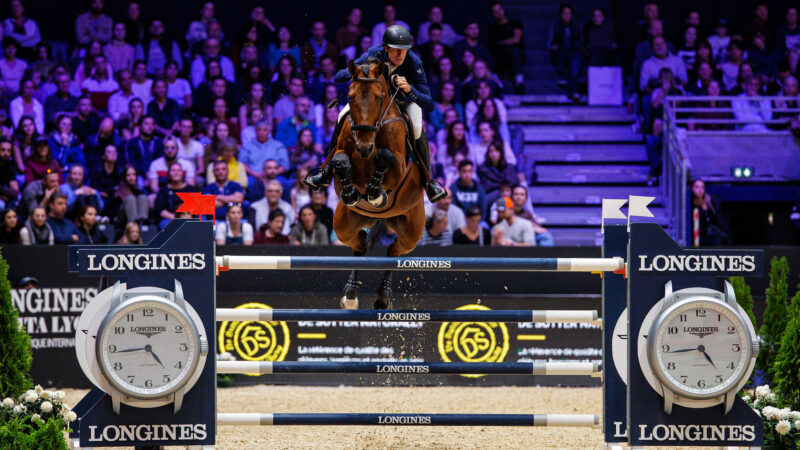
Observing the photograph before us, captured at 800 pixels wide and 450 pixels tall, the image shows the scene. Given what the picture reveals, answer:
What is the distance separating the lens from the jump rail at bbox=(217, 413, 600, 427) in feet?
14.8

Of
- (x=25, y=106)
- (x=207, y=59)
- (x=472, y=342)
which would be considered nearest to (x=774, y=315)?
(x=472, y=342)

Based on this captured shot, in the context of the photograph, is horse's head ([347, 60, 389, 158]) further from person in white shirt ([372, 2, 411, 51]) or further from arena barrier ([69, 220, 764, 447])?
person in white shirt ([372, 2, 411, 51])

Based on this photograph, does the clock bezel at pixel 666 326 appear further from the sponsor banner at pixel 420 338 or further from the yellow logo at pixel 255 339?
the yellow logo at pixel 255 339

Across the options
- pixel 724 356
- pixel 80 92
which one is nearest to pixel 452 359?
pixel 724 356

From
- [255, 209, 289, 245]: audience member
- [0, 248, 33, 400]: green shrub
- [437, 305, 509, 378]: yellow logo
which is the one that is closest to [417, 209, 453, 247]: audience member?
[437, 305, 509, 378]: yellow logo

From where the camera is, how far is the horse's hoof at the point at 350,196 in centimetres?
569

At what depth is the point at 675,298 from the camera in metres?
4.43

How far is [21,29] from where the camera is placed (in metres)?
12.3

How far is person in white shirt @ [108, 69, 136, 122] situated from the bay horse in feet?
19.7

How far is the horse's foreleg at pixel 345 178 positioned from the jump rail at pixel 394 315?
1.07 meters

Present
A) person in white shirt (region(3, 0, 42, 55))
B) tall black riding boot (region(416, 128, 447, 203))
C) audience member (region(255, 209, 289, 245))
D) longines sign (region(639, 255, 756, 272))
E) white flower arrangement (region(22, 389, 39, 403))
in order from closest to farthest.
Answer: longines sign (region(639, 255, 756, 272))
white flower arrangement (region(22, 389, 39, 403))
tall black riding boot (region(416, 128, 447, 203))
audience member (region(255, 209, 289, 245))
person in white shirt (region(3, 0, 42, 55))

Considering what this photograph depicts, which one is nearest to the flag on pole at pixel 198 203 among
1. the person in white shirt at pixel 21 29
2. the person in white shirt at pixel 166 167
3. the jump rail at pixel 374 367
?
the jump rail at pixel 374 367

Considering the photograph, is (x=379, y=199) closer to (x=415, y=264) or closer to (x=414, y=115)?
(x=414, y=115)

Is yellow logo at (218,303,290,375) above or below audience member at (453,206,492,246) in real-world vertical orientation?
below
